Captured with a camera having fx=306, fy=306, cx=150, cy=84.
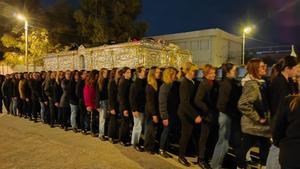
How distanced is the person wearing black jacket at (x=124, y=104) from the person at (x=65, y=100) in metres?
2.65

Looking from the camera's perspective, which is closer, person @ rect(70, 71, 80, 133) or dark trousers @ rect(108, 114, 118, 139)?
dark trousers @ rect(108, 114, 118, 139)

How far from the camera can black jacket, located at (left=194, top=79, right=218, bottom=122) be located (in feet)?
18.5

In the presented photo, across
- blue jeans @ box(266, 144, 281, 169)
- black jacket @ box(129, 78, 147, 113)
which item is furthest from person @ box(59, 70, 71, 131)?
blue jeans @ box(266, 144, 281, 169)

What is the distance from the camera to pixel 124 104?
746cm

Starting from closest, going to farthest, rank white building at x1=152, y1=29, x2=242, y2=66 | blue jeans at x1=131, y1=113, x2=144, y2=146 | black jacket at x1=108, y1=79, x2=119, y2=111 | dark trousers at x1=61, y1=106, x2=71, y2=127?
blue jeans at x1=131, y1=113, x2=144, y2=146
black jacket at x1=108, y1=79, x2=119, y2=111
dark trousers at x1=61, y1=106, x2=71, y2=127
white building at x1=152, y1=29, x2=242, y2=66

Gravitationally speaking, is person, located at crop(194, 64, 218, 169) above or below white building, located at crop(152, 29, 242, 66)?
below

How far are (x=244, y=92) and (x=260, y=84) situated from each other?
0.27 metres

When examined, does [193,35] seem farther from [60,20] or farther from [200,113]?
[200,113]

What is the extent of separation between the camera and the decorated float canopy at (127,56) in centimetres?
1452

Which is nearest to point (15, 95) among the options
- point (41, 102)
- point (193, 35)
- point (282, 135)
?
point (41, 102)

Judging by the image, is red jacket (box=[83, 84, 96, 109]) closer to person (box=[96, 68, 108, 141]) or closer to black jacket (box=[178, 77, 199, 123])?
person (box=[96, 68, 108, 141])

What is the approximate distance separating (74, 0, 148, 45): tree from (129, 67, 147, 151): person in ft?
57.4

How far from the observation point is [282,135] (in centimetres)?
301

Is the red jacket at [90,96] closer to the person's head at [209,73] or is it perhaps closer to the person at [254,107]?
the person's head at [209,73]
